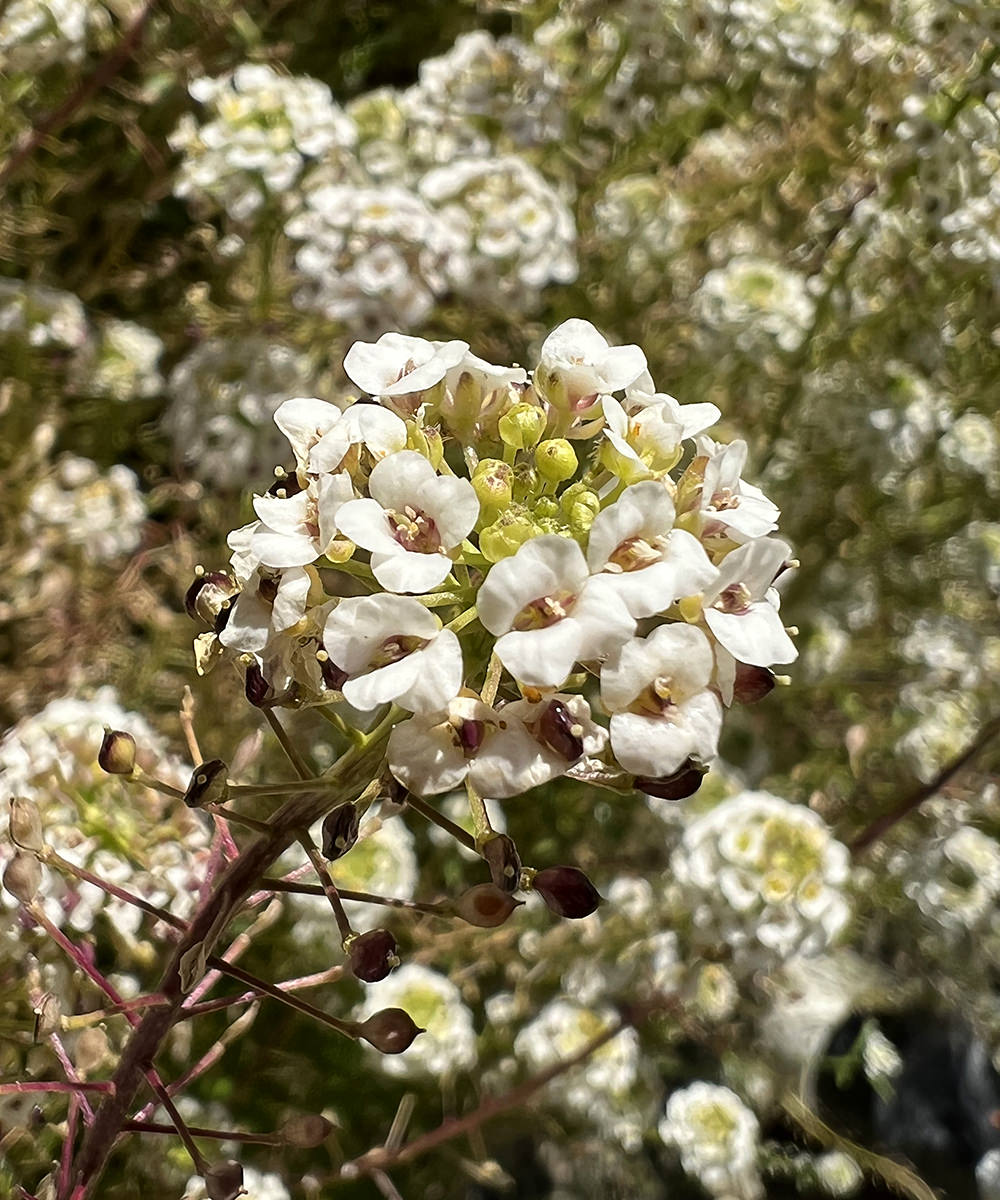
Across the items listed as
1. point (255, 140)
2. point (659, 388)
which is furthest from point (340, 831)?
point (659, 388)

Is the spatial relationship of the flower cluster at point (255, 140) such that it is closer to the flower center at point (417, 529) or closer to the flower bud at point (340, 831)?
the flower center at point (417, 529)

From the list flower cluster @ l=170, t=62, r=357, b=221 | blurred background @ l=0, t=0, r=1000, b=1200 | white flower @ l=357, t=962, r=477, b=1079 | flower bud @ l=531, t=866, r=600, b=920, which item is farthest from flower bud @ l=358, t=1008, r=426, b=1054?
flower cluster @ l=170, t=62, r=357, b=221

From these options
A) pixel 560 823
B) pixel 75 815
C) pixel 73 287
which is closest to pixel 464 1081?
pixel 560 823

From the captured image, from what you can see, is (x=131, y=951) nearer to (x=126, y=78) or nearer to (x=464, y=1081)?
(x=464, y=1081)

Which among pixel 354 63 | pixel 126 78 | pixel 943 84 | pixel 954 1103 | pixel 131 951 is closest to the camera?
pixel 131 951

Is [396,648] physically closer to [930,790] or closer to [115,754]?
[115,754]

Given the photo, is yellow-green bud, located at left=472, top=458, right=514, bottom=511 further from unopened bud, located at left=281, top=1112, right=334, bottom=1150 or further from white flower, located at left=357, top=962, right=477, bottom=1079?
white flower, located at left=357, top=962, right=477, bottom=1079

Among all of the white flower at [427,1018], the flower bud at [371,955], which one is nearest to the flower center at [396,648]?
the flower bud at [371,955]
